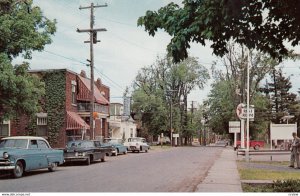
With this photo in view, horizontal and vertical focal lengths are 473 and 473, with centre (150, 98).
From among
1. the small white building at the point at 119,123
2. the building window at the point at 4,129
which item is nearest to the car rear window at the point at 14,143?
the building window at the point at 4,129

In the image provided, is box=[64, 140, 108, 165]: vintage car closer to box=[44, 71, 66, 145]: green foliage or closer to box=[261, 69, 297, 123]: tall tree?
box=[44, 71, 66, 145]: green foliage

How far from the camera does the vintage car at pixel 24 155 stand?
15.0 m

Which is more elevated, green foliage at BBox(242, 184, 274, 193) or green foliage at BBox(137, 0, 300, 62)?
green foliage at BBox(137, 0, 300, 62)

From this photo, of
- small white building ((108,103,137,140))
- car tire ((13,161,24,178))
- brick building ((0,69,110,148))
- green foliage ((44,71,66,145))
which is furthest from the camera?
small white building ((108,103,137,140))

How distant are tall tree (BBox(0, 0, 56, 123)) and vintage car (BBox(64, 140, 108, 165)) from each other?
2670 mm

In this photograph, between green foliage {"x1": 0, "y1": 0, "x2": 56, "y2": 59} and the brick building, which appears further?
the brick building

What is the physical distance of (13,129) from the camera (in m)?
31.5

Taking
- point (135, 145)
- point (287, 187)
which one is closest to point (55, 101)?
point (135, 145)

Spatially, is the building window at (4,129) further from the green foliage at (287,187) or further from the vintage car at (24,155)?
the green foliage at (287,187)

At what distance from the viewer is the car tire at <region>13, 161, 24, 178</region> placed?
15.1 metres

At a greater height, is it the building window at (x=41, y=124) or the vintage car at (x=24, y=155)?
the building window at (x=41, y=124)

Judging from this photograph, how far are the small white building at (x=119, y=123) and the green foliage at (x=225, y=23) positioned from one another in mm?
43185

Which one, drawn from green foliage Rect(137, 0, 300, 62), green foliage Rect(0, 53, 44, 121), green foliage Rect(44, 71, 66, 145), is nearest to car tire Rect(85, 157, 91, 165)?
green foliage Rect(0, 53, 44, 121)

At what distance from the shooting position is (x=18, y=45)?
19.3m
